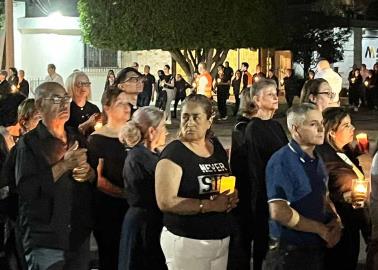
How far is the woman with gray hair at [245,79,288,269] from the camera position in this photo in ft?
19.0

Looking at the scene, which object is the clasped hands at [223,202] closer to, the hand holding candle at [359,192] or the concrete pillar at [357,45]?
the hand holding candle at [359,192]

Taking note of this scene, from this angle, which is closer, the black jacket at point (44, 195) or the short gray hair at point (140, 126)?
the black jacket at point (44, 195)

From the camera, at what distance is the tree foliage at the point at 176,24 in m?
24.5

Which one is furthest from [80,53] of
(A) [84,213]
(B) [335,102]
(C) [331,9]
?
(A) [84,213]

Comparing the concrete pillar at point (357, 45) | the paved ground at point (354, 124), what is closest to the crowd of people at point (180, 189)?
the paved ground at point (354, 124)

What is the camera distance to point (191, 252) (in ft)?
15.6

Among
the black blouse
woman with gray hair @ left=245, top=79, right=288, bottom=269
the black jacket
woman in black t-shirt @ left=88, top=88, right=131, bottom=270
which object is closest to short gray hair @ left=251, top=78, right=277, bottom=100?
woman with gray hair @ left=245, top=79, right=288, bottom=269

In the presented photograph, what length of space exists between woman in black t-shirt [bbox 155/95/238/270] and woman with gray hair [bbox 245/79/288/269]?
2.99ft

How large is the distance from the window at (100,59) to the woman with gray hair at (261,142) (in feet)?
86.4

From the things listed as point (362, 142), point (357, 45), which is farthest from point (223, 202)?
point (357, 45)

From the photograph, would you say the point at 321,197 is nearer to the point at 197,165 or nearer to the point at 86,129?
the point at 197,165

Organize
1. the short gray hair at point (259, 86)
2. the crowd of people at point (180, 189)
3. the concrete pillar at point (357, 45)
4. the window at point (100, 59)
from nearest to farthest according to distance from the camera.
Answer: the crowd of people at point (180, 189), the short gray hair at point (259, 86), the window at point (100, 59), the concrete pillar at point (357, 45)

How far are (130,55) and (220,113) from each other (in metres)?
8.59

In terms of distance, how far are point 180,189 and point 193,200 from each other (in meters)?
0.11
